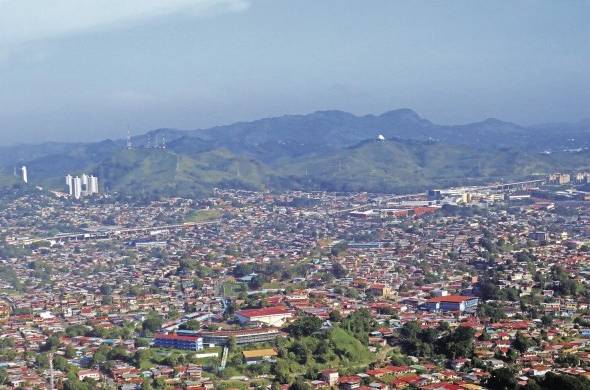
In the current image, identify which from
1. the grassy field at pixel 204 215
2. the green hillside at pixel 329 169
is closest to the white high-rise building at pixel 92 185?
the green hillside at pixel 329 169

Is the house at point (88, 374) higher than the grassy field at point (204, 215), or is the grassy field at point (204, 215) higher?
the grassy field at point (204, 215)

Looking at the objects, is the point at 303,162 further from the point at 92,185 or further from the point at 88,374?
the point at 88,374

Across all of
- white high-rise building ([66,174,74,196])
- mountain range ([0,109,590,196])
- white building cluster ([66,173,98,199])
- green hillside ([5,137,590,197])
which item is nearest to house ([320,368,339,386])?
green hillside ([5,137,590,197])

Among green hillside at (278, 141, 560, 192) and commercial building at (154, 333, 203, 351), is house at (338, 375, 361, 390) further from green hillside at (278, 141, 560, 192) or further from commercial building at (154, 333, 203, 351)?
green hillside at (278, 141, 560, 192)

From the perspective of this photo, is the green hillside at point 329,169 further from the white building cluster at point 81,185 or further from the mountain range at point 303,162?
the white building cluster at point 81,185

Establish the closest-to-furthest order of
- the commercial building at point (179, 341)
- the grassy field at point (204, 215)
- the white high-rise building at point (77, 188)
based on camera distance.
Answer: the commercial building at point (179, 341), the grassy field at point (204, 215), the white high-rise building at point (77, 188)

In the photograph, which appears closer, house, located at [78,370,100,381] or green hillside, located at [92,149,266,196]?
house, located at [78,370,100,381]

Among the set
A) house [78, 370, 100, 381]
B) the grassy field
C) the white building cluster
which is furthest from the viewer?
the white building cluster

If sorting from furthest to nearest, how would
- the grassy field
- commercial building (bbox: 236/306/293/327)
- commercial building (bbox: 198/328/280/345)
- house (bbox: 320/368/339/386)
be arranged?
the grassy field, commercial building (bbox: 236/306/293/327), commercial building (bbox: 198/328/280/345), house (bbox: 320/368/339/386)
